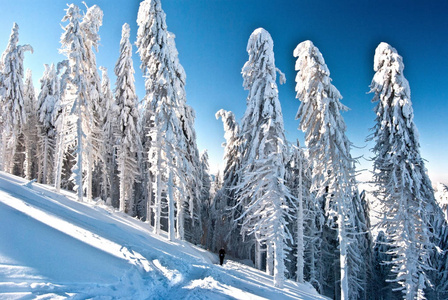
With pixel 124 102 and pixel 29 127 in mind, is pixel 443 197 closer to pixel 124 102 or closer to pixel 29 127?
pixel 124 102

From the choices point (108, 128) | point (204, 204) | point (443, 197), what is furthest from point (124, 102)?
point (443, 197)

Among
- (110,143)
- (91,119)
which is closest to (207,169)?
(110,143)

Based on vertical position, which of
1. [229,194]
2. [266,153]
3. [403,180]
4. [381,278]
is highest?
[266,153]

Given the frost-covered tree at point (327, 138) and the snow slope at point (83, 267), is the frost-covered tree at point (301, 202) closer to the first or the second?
the frost-covered tree at point (327, 138)

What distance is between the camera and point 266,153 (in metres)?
14.1

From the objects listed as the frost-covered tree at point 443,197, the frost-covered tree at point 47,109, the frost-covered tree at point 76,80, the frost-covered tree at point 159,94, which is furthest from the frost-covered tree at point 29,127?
the frost-covered tree at point 443,197

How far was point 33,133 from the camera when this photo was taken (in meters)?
34.7

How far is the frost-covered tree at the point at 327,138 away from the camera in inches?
538

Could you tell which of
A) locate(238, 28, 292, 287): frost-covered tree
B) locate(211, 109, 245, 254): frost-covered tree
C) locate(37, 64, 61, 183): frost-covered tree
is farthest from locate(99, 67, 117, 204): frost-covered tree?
locate(238, 28, 292, 287): frost-covered tree

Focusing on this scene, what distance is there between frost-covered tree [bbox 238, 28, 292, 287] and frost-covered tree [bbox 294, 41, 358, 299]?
1.96 metres

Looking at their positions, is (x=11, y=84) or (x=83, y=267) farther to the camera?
(x=11, y=84)

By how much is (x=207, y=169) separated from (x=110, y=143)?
13.3 metres

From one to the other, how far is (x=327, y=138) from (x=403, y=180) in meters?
5.61

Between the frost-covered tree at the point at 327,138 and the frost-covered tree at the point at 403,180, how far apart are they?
349cm
